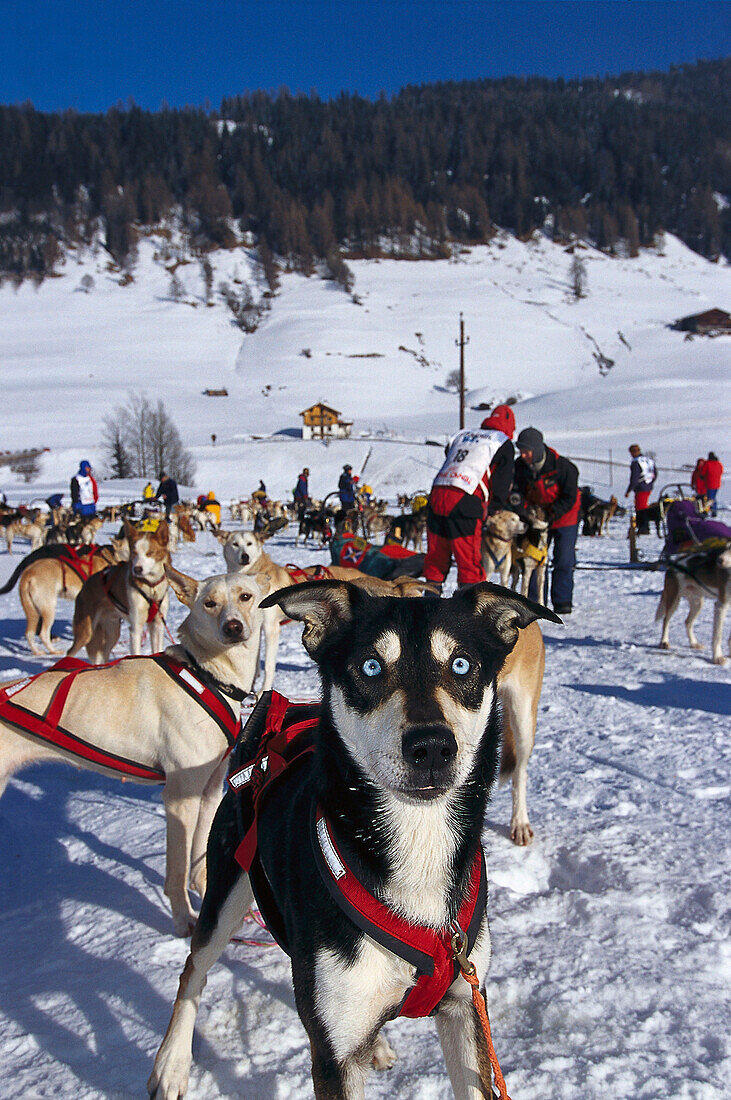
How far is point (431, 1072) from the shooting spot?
179 cm

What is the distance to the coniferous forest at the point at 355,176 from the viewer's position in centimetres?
11706

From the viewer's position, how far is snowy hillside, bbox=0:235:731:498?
41.2 meters

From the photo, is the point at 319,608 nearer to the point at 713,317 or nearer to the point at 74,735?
the point at 74,735

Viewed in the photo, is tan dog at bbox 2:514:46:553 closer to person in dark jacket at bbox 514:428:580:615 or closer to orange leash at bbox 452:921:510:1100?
person in dark jacket at bbox 514:428:580:615

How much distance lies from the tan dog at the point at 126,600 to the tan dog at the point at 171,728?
3.02 meters

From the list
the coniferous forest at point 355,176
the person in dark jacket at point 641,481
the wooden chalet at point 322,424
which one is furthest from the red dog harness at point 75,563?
the coniferous forest at point 355,176

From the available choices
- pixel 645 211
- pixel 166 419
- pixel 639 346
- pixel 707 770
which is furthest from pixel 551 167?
pixel 707 770

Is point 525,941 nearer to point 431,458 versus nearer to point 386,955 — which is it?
point 386,955

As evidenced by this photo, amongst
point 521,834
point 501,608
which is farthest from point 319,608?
point 521,834

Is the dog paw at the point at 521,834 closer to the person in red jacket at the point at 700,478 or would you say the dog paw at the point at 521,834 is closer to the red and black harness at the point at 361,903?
the red and black harness at the point at 361,903

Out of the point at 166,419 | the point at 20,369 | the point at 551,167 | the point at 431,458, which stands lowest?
the point at 431,458

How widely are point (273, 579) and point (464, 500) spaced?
4.97ft

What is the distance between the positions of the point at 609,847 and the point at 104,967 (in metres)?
1.85

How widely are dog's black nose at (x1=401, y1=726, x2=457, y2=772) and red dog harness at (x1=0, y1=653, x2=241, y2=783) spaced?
137 centimetres
